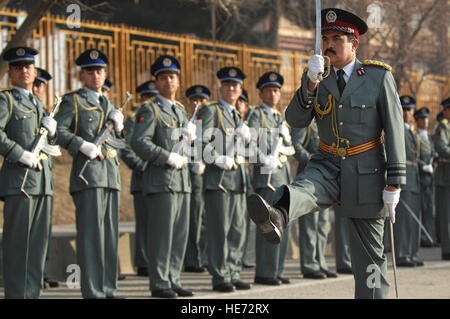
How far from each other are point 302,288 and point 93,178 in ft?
8.64

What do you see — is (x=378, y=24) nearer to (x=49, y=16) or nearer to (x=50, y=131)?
(x=49, y=16)

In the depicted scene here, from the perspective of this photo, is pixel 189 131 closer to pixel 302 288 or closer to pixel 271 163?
pixel 271 163

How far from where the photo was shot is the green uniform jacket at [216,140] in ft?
27.7

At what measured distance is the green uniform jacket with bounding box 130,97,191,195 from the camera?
25.7 feet

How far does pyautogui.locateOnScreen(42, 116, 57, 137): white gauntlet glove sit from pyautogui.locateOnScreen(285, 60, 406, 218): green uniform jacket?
2.67 m

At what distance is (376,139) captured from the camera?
214 inches

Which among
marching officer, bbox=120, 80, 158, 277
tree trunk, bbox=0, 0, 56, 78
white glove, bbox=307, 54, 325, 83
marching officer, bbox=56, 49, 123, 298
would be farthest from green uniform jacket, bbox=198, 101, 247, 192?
white glove, bbox=307, 54, 325, 83

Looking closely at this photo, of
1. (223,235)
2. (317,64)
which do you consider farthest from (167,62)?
(317,64)

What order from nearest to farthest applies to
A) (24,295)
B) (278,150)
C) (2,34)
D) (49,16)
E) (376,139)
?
(376,139) → (24,295) → (278,150) → (2,34) → (49,16)

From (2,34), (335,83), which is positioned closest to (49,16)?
(2,34)

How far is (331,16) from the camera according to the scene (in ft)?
17.7

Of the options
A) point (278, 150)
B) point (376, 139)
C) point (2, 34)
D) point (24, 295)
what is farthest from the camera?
point (2, 34)

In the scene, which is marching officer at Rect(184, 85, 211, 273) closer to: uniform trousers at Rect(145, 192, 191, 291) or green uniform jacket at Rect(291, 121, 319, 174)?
green uniform jacket at Rect(291, 121, 319, 174)
